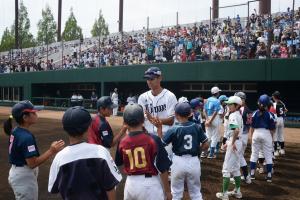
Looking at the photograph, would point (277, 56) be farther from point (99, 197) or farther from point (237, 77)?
point (99, 197)

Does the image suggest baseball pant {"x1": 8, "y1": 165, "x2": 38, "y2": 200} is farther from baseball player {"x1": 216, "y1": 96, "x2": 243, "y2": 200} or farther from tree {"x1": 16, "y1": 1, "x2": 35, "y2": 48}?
tree {"x1": 16, "y1": 1, "x2": 35, "y2": 48}

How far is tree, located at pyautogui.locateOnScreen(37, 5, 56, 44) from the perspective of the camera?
73.8 metres

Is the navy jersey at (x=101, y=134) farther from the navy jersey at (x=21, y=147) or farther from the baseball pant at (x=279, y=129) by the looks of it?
the baseball pant at (x=279, y=129)

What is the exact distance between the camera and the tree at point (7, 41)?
77.9m

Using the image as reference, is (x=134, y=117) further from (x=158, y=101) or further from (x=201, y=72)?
(x=201, y=72)

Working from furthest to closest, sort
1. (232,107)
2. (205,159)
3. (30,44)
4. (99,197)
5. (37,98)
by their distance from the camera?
(30,44) → (37,98) → (205,159) → (232,107) → (99,197)

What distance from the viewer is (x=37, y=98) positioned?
3444 centimetres

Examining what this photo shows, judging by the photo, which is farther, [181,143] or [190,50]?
[190,50]

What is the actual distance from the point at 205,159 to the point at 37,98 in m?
26.5

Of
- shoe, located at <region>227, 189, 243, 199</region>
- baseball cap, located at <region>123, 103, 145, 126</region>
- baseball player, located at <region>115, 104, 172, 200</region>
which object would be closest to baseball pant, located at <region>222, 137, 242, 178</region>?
shoe, located at <region>227, 189, 243, 199</region>

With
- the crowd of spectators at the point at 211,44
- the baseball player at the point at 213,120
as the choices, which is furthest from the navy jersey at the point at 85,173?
the crowd of spectators at the point at 211,44

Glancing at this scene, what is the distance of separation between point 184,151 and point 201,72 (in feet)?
54.4

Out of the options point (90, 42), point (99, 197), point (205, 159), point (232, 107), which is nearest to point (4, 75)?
point (90, 42)

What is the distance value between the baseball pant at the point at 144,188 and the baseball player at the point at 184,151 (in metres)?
1.29
